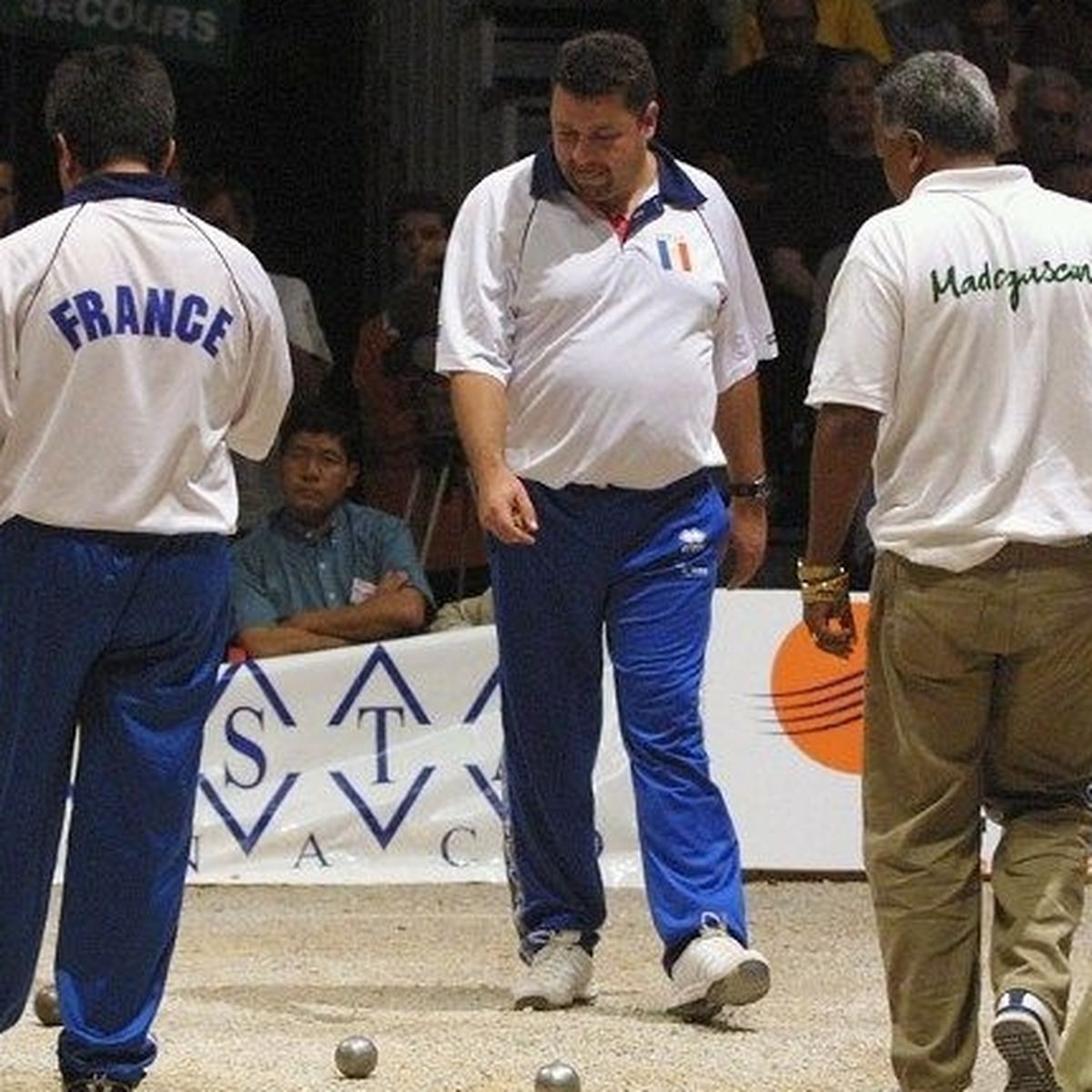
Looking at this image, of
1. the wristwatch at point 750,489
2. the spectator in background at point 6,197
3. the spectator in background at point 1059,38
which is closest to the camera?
the wristwatch at point 750,489

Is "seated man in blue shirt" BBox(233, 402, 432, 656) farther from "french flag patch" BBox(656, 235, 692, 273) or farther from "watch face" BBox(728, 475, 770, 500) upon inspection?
"french flag patch" BBox(656, 235, 692, 273)

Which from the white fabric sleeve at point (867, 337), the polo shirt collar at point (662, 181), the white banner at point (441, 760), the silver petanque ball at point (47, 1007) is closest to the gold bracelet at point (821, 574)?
the white fabric sleeve at point (867, 337)

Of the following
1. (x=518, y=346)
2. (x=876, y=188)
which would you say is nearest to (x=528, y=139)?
(x=876, y=188)

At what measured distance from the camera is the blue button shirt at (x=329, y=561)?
11414 mm

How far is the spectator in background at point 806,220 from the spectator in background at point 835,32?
44cm

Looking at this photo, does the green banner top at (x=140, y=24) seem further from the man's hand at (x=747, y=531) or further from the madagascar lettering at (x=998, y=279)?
the madagascar lettering at (x=998, y=279)

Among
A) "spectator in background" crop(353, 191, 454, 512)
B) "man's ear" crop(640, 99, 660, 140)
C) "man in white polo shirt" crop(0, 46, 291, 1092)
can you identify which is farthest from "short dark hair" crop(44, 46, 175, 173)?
"spectator in background" crop(353, 191, 454, 512)

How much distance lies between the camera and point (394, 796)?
36.8 feet

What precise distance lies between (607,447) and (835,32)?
18.0ft

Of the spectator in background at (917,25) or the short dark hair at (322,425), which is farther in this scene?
the spectator in background at (917,25)

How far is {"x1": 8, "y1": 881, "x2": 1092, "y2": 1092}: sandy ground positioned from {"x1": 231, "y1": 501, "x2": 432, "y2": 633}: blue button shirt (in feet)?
3.34

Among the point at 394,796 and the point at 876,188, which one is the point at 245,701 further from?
the point at 876,188

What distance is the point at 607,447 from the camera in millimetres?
8148

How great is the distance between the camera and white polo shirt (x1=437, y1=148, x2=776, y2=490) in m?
8.16
